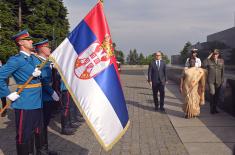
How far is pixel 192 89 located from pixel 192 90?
3 centimetres

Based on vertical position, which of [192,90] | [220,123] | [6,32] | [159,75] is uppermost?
[6,32]

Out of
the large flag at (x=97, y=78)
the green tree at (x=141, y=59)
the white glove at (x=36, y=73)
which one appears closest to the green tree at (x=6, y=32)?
the white glove at (x=36, y=73)

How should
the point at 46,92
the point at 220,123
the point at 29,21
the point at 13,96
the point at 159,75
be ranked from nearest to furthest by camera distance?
1. the point at 13,96
2. the point at 46,92
3. the point at 220,123
4. the point at 159,75
5. the point at 29,21

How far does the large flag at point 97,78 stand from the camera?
4.29 metres

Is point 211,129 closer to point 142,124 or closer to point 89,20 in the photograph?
point 142,124

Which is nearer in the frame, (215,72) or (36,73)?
(36,73)

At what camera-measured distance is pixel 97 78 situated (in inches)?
170

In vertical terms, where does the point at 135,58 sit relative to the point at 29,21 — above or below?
below

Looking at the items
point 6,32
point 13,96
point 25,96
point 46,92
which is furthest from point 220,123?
point 6,32

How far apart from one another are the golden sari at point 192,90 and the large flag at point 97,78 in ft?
17.5

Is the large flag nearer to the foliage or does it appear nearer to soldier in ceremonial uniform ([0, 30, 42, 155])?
soldier in ceremonial uniform ([0, 30, 42, 155])

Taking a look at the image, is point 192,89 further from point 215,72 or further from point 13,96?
point 13,96

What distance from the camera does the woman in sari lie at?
A: 31.0 feet

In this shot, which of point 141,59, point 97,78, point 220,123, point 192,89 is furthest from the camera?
point 141,59
